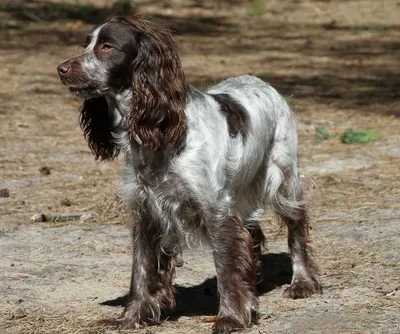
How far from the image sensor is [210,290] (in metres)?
7.05

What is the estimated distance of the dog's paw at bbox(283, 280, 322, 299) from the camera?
22.4 feet

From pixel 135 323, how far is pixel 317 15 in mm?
14793

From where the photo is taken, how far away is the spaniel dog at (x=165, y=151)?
5.91 m

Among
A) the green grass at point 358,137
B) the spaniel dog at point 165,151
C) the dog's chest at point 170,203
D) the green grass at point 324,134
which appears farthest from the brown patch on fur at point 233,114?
the green grass at point 324,134

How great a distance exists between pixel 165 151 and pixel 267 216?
10.2 feet

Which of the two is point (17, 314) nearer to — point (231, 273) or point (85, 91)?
point (231, 273)

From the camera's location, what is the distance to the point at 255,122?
6566 mm

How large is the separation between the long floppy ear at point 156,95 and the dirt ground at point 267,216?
122cm

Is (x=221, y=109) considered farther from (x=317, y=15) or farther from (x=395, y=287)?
(x=317, y=15)

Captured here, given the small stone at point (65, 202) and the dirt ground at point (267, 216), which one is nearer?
the dirt ground at point (267, 216)

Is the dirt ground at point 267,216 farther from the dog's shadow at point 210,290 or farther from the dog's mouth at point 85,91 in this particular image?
the dog's mouth at point 85,91

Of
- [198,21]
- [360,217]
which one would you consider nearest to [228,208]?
[360,217]

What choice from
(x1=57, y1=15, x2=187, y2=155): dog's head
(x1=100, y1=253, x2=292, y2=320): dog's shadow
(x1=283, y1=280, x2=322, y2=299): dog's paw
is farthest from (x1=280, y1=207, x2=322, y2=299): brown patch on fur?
(x1=57, y1=15, x2=187, y2=155): dog's head

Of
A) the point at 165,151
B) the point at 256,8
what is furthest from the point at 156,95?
the point at 256,8
